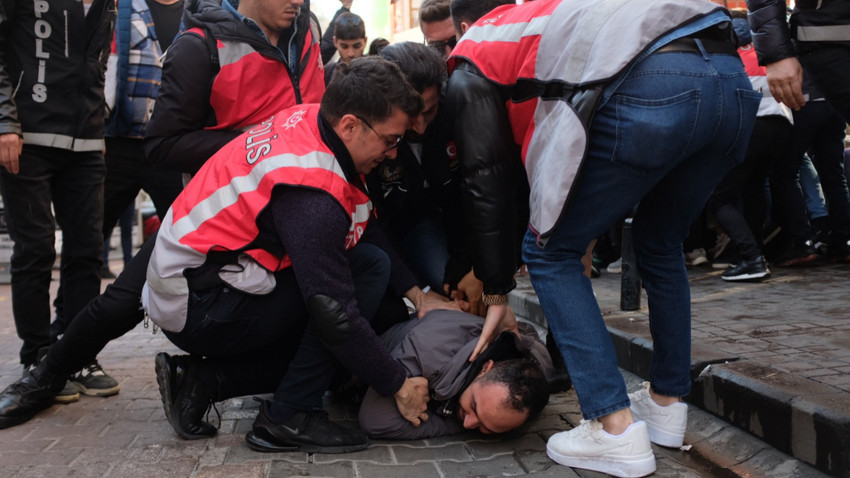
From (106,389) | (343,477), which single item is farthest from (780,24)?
(106,389)

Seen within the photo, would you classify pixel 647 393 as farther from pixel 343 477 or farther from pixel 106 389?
pixel 106 389

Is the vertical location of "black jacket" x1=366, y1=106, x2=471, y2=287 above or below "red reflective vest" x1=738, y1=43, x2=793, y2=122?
below

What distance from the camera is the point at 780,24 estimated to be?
2.60 metres

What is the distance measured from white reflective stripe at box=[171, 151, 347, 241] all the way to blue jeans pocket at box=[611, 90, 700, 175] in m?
0.90

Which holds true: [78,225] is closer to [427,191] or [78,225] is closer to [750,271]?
[427,191]

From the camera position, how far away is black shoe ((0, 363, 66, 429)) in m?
3.02

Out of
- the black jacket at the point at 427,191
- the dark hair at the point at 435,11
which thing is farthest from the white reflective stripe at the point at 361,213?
the dark hair at the point at 435,11

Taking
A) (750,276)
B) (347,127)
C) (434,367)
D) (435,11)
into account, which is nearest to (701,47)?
(347,127)

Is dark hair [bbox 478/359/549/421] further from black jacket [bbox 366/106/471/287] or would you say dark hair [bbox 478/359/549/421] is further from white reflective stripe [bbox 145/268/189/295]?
white reflective stripe [bbox 145/268/189/295]

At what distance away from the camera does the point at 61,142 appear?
338 cm

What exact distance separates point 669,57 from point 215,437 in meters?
2.02

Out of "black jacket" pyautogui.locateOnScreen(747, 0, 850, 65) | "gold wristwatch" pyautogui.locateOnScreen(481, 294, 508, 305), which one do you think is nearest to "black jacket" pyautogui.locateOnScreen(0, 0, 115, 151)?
"gold wristwatch" pyautogui.locateOnScreen(481, 294, 508, 305)

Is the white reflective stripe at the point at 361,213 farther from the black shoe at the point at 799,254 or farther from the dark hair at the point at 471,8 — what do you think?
the black shoe at the point at 799,254

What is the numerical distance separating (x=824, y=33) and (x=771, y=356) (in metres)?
1.30
